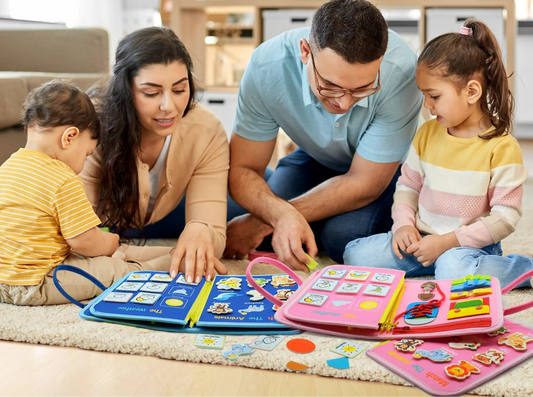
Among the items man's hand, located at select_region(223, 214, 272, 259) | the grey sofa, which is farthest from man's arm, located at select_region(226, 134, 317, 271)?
the grey sofa

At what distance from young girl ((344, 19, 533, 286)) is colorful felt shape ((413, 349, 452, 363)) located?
35cm

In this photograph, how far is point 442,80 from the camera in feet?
4.16

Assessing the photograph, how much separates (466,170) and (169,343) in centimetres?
75

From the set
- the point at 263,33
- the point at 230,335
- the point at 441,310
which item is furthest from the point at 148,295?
the point at 263,33

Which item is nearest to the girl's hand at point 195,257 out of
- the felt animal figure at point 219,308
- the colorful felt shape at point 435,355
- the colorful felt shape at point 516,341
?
the felt animal figure at point 219,308

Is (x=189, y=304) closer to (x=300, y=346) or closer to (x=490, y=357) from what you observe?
(x=300, y=346)

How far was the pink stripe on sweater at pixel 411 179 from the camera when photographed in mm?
1407

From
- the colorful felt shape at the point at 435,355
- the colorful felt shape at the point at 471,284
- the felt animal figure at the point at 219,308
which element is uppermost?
the colorful felt shape at the point at 471,284

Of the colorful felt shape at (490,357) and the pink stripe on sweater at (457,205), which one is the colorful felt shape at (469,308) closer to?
the colorful felt shape at (490,357)

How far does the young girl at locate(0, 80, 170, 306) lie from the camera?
1.12 metres

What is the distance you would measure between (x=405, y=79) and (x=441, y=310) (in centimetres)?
64

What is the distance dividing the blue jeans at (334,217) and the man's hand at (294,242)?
0.56 feet

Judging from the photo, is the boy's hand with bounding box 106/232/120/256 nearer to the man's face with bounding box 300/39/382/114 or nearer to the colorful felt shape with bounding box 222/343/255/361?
the colorful felt shape with bounding box 222/343/255/361

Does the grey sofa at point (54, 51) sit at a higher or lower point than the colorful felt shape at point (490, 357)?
higher
